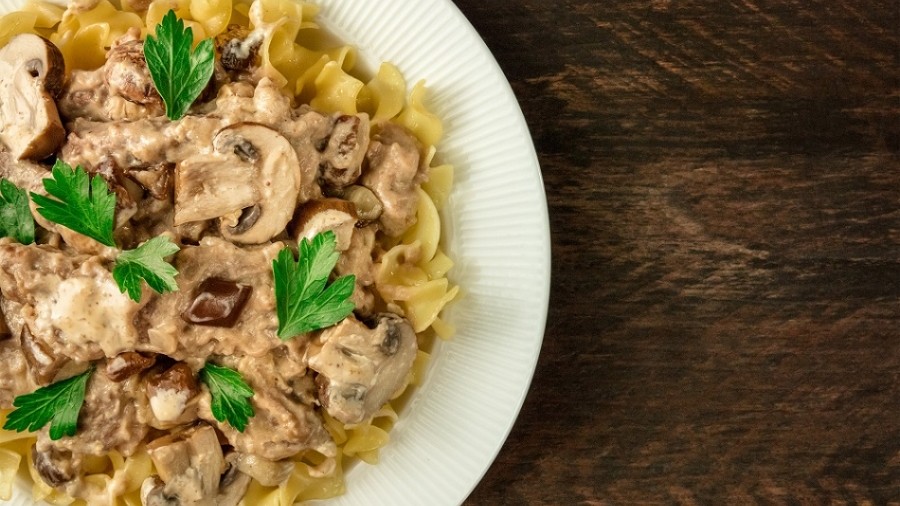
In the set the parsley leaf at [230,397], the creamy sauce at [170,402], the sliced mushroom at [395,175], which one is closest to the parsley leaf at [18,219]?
the creamy sauce at [170,402]

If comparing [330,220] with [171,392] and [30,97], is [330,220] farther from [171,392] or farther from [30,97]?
[30,97]

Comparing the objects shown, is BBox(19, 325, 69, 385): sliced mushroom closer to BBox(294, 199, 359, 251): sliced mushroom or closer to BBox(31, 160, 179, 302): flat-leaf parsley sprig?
BBox(31, 160, 179, 302): flat-leaf parsley sprig

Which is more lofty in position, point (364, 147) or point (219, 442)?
point (364, 147)

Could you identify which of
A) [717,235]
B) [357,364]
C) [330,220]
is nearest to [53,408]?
[357,364]

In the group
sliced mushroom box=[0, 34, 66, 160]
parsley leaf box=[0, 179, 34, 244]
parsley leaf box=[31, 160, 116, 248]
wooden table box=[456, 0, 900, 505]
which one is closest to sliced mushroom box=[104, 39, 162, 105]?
sliced mushroom box=[0, 34, 66, 160]

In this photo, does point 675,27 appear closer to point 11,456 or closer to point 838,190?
point 838,190

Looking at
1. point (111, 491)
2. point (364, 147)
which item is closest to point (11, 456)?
point (111, 491)
